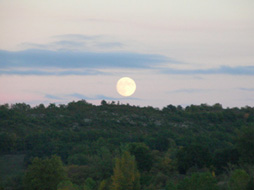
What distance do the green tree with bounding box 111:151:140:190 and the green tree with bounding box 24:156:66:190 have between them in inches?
253

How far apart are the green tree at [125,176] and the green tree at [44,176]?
6430 mm

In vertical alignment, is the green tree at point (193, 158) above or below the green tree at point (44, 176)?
above

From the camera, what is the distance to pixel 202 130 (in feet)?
262

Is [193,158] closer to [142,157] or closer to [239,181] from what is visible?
[142,157]

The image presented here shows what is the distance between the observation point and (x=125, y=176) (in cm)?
3481

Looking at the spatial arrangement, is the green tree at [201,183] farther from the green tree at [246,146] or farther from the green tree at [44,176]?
the green tree at [246,146]

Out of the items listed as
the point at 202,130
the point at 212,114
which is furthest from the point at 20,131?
the point at 212,114

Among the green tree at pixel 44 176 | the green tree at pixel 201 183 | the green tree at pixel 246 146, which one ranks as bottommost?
the green tree at pixel 44 176

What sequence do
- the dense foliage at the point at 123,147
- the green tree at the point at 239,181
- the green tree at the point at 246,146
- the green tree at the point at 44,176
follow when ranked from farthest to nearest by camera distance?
the green tree at the point at 246,146
the green tree at the point at 44,176
the dense foliage at the point at 123,147
the green tree at the point at 239,181

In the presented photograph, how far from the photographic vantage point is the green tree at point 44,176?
38844 mm

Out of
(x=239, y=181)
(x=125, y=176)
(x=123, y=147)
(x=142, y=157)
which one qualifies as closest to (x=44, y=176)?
(x=125, y=176)

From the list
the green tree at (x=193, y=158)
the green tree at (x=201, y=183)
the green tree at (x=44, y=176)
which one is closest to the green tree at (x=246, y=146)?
the green tree at (x=193, y=158)

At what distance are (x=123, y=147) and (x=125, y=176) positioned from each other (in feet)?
60.8

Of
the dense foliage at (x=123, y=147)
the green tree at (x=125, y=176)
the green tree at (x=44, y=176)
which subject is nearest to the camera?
the green tree at (x=125, y=176)
